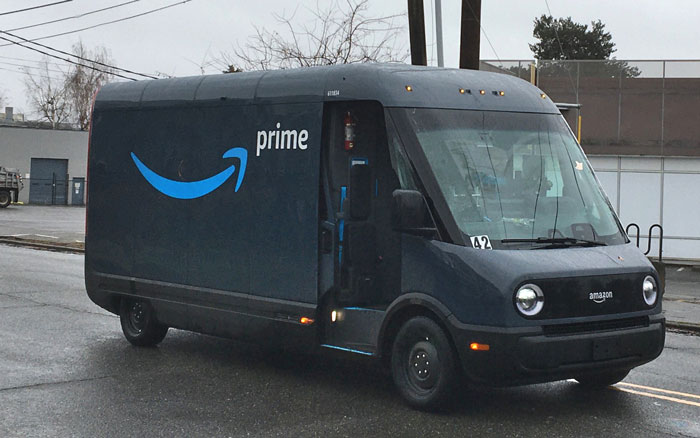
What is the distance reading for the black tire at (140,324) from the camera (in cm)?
1051

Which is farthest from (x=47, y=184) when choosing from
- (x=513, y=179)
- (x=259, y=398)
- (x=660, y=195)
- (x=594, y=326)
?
(x=594, y=326)

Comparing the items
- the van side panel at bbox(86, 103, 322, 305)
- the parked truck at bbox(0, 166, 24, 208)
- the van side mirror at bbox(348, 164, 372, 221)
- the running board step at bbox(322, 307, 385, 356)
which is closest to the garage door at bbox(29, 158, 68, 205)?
the parked truck at bbox(0, 166, 24, 208)

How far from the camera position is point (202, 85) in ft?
32.4

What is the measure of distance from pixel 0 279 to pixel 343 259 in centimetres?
1081

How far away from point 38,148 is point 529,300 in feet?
206

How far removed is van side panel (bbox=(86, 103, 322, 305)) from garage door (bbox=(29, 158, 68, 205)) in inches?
2147

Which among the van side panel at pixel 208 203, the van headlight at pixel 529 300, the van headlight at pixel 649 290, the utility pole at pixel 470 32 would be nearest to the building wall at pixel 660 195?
the utility pole at pixel 470 32

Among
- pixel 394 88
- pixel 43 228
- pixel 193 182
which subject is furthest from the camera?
pixel 43 228

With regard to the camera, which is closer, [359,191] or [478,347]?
[478,347]

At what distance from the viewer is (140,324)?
10.7 m

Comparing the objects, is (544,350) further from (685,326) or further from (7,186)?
(7,186)

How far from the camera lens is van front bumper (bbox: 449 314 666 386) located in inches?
284

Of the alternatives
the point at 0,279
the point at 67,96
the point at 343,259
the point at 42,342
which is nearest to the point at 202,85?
the point at 343,259

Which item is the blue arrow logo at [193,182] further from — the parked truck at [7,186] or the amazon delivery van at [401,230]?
the parked truck at [7,186]
